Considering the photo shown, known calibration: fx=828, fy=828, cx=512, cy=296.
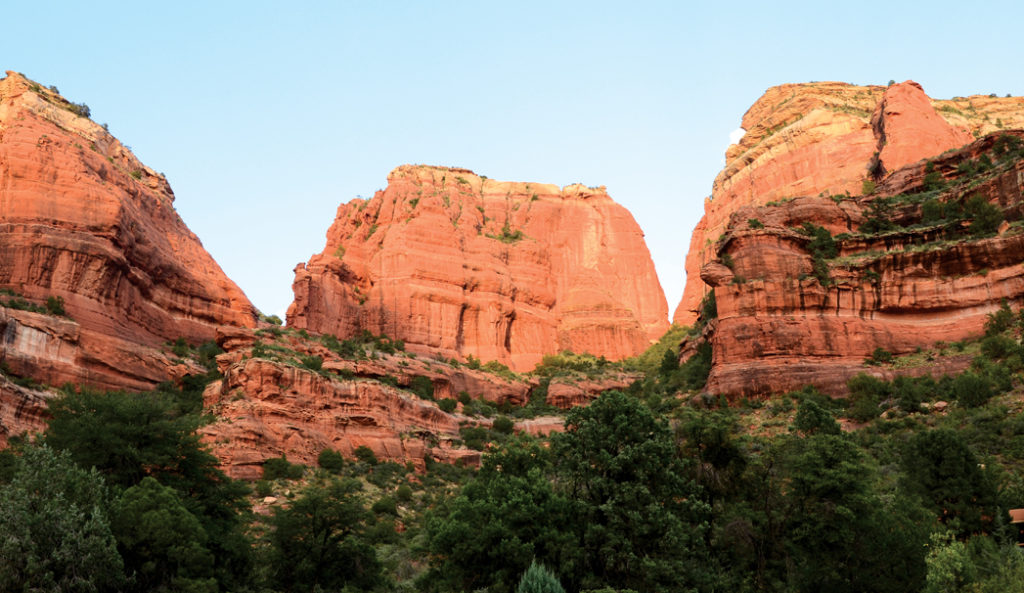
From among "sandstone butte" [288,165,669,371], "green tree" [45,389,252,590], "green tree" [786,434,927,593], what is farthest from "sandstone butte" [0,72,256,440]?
"green tree" [786,434,927,593]

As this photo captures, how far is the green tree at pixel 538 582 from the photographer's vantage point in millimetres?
24375

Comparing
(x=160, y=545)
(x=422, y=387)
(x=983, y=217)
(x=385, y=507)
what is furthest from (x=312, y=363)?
(x=983, y=217)

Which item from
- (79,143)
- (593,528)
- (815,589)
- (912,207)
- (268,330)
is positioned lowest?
(815,589)

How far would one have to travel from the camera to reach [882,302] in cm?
5841

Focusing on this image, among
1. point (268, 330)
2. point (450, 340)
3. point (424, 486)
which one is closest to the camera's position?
point (424, 486)

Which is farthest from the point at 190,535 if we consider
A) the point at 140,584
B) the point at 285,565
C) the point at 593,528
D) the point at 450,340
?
the point at 450,340

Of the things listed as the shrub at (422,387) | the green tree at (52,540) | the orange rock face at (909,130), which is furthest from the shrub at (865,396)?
the orange rock face at (909,130)

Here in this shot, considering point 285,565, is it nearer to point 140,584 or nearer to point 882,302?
point 140,584

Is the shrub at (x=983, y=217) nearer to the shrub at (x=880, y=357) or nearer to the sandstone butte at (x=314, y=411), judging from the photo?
the shrub at (x=880, y=357)

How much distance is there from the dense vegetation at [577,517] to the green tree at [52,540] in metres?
0.06

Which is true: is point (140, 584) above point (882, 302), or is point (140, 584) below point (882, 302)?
below

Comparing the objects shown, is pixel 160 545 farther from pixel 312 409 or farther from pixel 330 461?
pixel 312 409

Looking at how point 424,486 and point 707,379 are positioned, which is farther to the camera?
point 707,379

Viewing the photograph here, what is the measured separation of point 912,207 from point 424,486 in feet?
142
